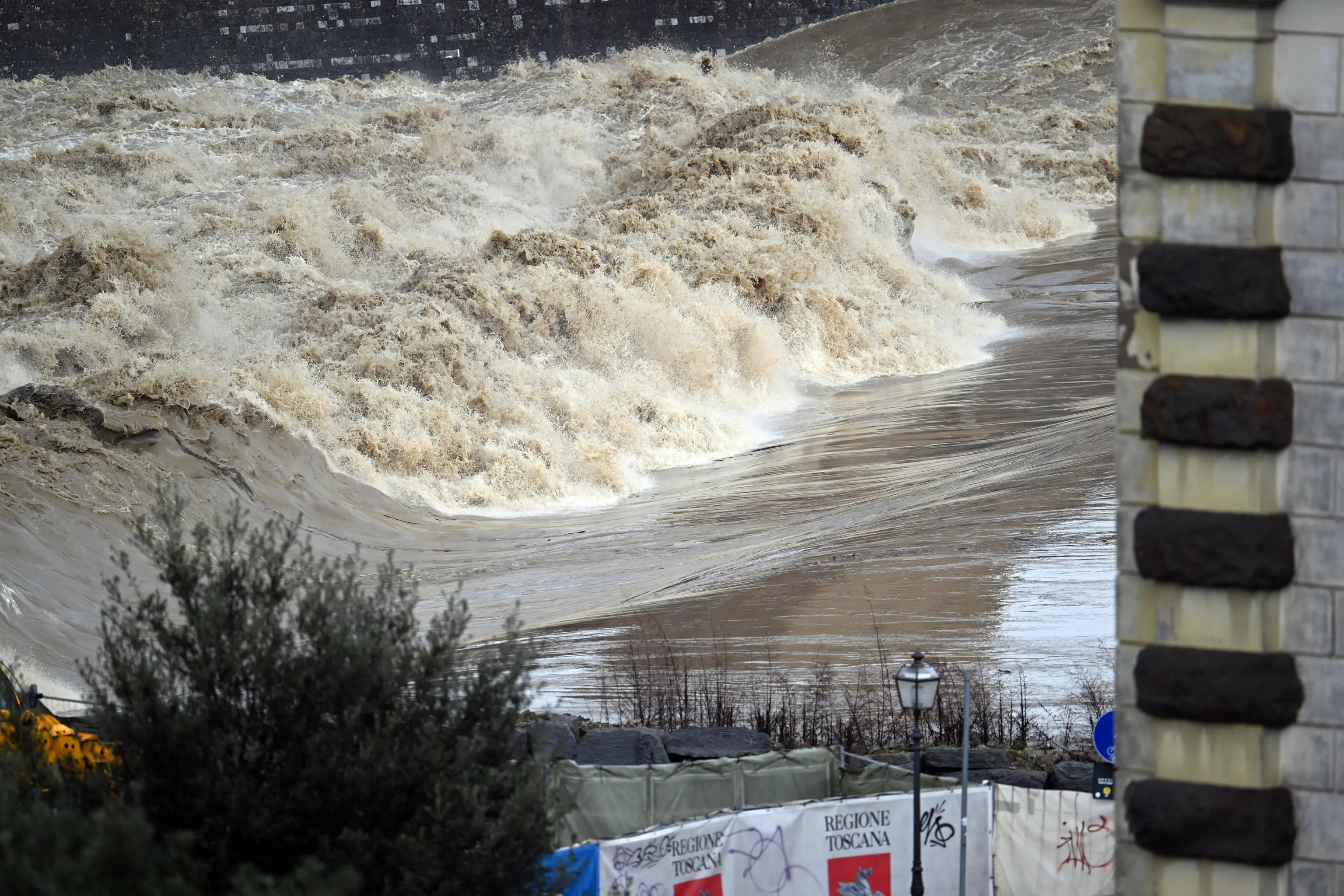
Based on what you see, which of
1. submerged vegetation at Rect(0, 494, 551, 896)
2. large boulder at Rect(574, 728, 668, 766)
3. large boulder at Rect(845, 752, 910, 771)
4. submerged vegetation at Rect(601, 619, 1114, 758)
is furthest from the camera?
submerged vegetation at Rect(601, 619, 1114, 758)

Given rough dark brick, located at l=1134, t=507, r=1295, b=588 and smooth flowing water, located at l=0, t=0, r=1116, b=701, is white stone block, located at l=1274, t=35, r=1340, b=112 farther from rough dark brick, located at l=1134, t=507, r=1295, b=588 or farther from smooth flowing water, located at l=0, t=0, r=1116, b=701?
smooth flowing water, located at l=0, t=0, r=1116, b=701

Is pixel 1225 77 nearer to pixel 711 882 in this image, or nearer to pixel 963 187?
pixel 711 882

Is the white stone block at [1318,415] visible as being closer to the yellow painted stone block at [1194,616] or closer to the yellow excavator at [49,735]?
the yellow painted stone block at [1194,616]

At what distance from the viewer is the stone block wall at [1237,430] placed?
4703mm

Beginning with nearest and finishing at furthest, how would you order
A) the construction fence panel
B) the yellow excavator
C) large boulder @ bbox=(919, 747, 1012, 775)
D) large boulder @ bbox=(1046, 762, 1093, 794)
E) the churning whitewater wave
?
1. the yellow excavator
2. the construction fence panel
3. large boulder @ bbox=(1046, 762, 1093, 794)
4. large boulder @ bbox=(919, 747, 1012, 775)
5. the churning whitewater wave

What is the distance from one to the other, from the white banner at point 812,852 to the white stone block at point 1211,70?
14.2 feet

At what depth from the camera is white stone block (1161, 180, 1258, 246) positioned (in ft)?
15.6

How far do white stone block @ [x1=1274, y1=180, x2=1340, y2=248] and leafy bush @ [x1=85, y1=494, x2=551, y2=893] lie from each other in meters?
3.06

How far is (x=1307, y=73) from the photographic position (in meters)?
4.71

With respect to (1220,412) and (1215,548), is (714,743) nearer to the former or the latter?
(1215,548)

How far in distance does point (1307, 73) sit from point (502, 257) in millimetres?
26022

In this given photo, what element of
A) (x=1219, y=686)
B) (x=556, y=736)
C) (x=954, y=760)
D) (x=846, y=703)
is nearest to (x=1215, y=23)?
(x=1219, y=686)

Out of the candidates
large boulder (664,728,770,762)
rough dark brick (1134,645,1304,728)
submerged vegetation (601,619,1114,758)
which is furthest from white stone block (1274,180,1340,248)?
submerged vegetation (601,619,1114,758)

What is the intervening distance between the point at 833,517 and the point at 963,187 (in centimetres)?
3028
